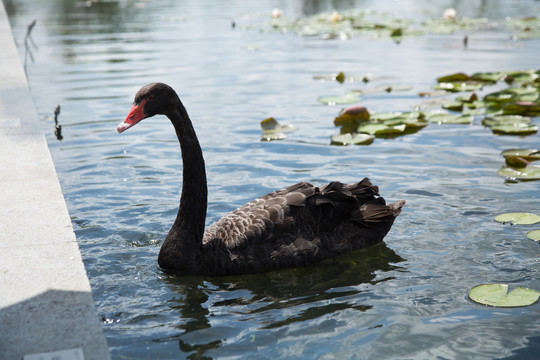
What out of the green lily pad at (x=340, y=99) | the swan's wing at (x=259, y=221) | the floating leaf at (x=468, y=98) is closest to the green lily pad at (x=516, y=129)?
the floating leaf at (x=468, y=98)

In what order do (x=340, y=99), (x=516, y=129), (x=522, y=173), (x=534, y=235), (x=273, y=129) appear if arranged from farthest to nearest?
1. (x=340, y=99)
2. (x=273, y=129)
3. (x=516, y=129)
4. (x=522, y=173)
5. (x=534, y=235)

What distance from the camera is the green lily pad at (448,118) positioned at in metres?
7.52

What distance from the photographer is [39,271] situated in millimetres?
3463

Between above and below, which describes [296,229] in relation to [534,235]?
above

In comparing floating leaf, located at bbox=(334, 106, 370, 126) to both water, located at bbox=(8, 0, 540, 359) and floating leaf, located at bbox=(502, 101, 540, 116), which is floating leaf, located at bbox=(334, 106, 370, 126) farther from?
floating leaf, located at bbox=(502, 101, 540, 116)

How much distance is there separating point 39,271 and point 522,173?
428 centimetres

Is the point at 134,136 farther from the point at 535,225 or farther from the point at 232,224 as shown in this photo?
the point at 535,225

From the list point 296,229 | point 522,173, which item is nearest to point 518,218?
point 522,173

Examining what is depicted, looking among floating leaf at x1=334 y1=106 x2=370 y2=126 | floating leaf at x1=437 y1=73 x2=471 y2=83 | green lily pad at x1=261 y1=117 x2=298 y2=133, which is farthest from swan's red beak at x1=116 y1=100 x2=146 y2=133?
floating leaf at x1=437 y1=73 x2=471 y2=83

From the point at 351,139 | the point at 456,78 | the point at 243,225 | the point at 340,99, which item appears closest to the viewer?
the point at 243,225

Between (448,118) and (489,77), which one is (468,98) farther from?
(489,77)

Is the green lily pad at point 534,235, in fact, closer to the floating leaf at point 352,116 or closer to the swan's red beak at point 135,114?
the swan's red beak at point 135,114

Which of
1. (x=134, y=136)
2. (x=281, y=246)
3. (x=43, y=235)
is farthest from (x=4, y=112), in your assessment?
(x=281, y=246)

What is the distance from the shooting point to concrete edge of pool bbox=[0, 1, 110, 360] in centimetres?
282
